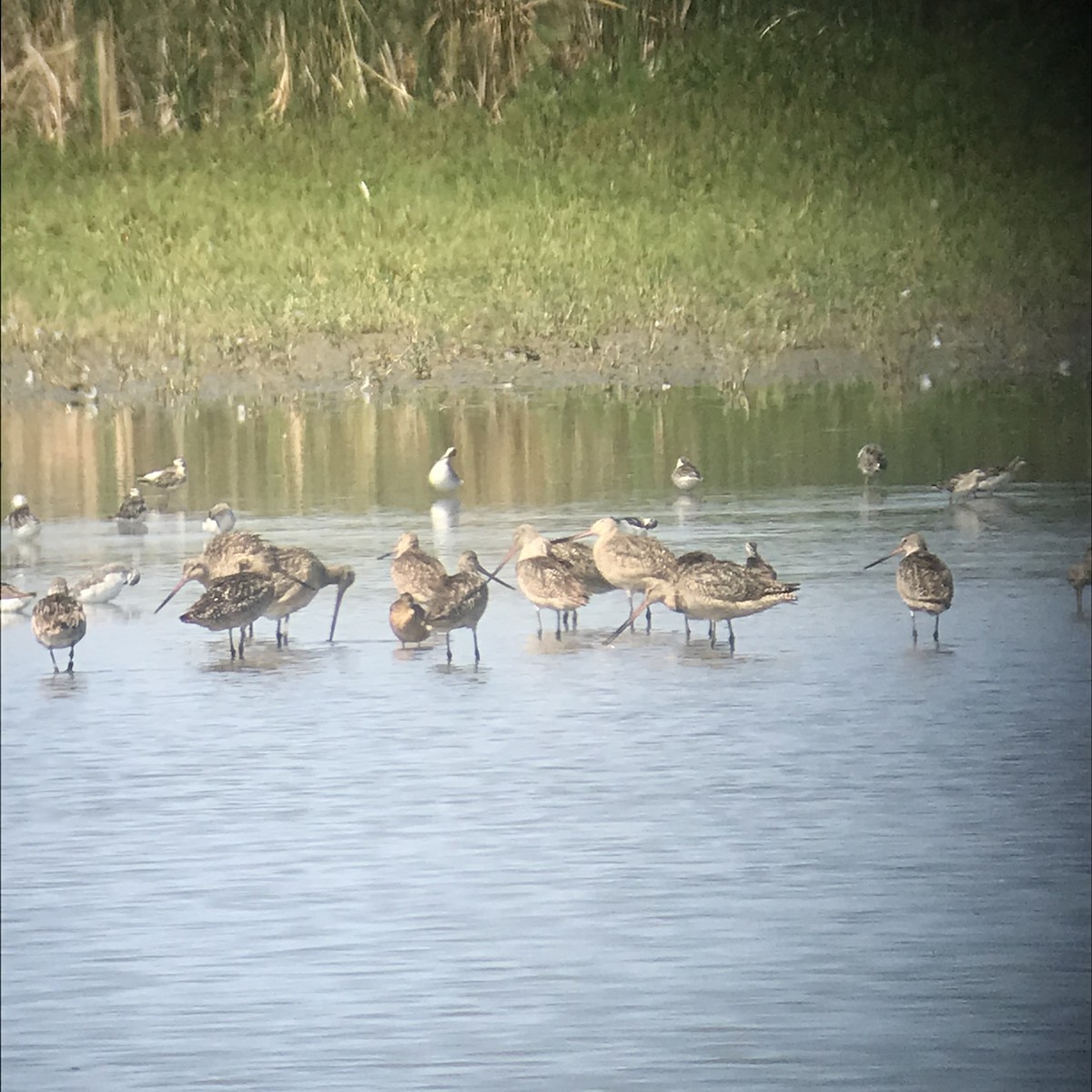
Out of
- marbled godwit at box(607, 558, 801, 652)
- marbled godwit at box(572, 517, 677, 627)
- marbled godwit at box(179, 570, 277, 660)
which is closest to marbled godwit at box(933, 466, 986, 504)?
marbled godwit at box(607, 558, 801, 652)

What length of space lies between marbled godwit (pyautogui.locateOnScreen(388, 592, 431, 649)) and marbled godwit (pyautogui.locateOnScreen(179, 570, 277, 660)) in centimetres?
16

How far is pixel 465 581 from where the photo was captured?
2523mm

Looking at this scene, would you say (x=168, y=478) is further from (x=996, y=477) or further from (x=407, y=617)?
(x=996, y=477)

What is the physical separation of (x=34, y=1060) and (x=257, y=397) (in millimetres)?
877

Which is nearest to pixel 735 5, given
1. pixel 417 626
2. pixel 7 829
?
pixel 417 626

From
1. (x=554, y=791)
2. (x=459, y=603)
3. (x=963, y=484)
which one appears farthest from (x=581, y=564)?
(x=963, y=484)

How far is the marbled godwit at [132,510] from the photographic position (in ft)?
8.34

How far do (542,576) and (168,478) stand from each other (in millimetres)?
497

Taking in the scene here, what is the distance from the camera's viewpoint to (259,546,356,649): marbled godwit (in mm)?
2520

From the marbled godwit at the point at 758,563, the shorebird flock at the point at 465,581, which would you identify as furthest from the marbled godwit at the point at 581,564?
the marbled godwit at the point at 758,563

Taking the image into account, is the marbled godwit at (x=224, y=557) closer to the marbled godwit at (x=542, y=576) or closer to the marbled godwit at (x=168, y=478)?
the marbled godwit at (x=168, y=478)

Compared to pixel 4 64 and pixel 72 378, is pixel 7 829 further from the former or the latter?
pixel 4 64

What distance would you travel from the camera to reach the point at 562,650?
8.31ft

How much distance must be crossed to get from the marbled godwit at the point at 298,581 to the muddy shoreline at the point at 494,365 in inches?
9.3
